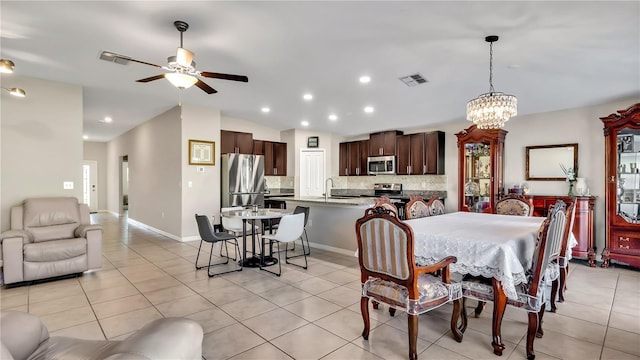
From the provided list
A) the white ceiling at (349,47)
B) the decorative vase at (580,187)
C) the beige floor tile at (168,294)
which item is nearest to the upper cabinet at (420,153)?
the white ceiling at (349,47)

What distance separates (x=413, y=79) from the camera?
4.15 metres

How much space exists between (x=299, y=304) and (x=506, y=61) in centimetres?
334

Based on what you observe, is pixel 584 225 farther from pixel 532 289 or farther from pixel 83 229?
pixel 83 229

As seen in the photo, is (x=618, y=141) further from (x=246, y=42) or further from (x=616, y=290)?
(x=246, y=42)

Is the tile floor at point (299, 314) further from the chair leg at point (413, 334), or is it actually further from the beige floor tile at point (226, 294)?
the chair leg at point (413, 334)

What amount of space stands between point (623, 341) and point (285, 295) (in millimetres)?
2783

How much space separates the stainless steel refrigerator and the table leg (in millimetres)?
5270

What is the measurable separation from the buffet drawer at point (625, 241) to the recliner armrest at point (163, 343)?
219 inches

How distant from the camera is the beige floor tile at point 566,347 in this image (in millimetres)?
2180

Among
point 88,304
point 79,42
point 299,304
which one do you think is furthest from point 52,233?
point 299,304

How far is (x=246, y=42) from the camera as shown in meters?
3.19

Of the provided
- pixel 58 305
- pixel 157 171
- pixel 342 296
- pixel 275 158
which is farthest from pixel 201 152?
pixel 342 296

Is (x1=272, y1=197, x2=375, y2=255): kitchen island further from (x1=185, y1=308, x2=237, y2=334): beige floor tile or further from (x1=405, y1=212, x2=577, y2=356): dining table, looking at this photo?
(x1=185, y1=308, x2=237, y2=334): beige floor tile

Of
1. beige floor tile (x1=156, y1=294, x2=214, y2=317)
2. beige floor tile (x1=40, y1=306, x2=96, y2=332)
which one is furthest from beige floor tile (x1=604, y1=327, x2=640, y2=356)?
beige floor tile (x1=40, y1=306, x2=96, y2=332)
